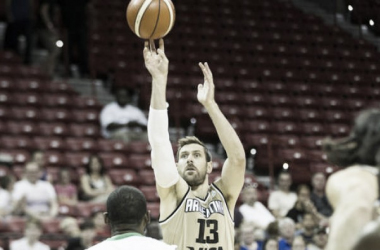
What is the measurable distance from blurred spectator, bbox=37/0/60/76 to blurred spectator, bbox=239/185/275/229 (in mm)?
5082

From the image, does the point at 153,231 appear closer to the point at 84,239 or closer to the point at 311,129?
the point at 84,239

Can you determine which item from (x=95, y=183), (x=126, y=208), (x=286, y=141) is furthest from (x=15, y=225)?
(x=126, y=208)

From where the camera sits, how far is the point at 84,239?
27.8 ft

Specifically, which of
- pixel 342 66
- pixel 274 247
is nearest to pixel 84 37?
pixel 342 66

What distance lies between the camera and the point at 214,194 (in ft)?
17.9

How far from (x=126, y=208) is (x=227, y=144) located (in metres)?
1.81

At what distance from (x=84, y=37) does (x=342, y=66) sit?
546 cm

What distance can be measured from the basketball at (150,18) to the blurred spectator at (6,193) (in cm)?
406

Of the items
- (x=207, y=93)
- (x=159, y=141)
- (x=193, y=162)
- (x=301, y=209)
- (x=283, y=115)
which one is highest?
(x=283, y=115)

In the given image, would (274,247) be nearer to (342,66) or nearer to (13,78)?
(13,78)

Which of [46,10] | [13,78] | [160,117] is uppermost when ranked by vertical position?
[46,10]

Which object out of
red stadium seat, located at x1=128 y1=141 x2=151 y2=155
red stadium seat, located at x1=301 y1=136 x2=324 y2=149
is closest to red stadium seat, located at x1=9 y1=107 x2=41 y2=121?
red stadium seat, located at x1=128 y1=141 x2=151 y2=155

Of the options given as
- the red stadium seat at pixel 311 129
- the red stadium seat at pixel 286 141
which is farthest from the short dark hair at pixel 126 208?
the red stadium seat at pixel 311 129

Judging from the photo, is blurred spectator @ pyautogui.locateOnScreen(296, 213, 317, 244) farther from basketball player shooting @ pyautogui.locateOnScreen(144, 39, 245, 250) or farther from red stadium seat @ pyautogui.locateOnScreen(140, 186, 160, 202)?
basketball player shooting @ pyautogui.locateOnScreen(144, 39, 245, 250)
